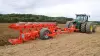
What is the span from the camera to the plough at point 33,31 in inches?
445

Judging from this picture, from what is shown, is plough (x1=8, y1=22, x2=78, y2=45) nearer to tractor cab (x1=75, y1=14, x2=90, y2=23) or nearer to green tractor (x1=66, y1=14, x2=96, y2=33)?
green tractor (x1=66, y1=14, x2=96, y2=33)

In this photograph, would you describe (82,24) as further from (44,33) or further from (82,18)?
(44,33)

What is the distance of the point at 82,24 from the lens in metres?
17.7

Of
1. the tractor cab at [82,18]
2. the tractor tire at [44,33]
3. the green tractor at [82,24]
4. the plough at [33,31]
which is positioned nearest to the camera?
the plough at [33,31]

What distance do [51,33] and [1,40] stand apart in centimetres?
349

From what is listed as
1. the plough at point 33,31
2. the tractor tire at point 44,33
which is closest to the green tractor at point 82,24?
the plough at point 33,31

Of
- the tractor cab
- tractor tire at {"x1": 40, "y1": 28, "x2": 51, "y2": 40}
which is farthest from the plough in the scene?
the tractor cab

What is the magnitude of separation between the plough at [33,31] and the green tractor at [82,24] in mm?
3636

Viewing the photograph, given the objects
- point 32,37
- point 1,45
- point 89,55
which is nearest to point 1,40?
point 1,45

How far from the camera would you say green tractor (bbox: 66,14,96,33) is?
17.4m

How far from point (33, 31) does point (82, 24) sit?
6.53 meters

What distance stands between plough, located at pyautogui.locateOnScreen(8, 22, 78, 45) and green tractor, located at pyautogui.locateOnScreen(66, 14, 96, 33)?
364cm

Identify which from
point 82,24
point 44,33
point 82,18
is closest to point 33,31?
point 44,33

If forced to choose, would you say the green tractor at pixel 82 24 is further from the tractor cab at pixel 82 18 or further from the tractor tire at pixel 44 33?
the tractor tire at pixel 44 33
